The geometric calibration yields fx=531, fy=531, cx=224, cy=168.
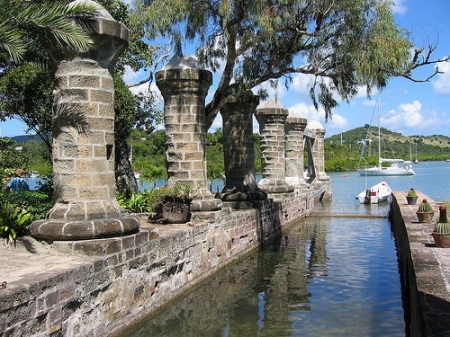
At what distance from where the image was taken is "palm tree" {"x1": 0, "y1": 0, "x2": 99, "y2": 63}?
636 centimetres

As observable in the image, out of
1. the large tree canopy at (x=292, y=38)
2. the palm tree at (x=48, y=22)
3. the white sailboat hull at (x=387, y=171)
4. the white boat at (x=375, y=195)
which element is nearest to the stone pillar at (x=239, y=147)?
the large tree canopy at (x=292, y=38)

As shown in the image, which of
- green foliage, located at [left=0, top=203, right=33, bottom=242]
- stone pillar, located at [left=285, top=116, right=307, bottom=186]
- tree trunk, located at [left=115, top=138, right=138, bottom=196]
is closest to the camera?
green foliage, located at [left=0, top=203, right=33, bottom=242]

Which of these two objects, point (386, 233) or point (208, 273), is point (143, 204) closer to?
point (208, 273)

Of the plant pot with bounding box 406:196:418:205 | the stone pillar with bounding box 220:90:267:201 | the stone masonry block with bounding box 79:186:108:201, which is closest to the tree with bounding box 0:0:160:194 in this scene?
the stone pillar with bounding box 220:90:267:201

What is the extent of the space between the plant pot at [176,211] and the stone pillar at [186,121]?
2.47ft

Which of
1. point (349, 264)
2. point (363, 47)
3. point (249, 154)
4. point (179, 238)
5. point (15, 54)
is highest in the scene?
point (363, 47)

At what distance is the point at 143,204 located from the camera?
11234 mm

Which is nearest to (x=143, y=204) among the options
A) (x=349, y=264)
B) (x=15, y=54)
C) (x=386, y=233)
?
(x=349, y=264)

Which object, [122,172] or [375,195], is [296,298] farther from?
[375,195]

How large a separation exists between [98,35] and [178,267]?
3.62 m

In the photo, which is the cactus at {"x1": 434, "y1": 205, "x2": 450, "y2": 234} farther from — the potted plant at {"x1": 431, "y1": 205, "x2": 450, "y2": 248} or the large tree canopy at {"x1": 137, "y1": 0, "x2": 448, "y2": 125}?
the large tree canopy at {"x1": 137, "y1": 0, "x2": 448, "y2": 125}

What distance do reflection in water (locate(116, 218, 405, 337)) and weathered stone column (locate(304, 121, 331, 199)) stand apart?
1311 centimetres

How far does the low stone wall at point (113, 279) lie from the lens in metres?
4.96

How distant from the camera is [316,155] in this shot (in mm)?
25953
